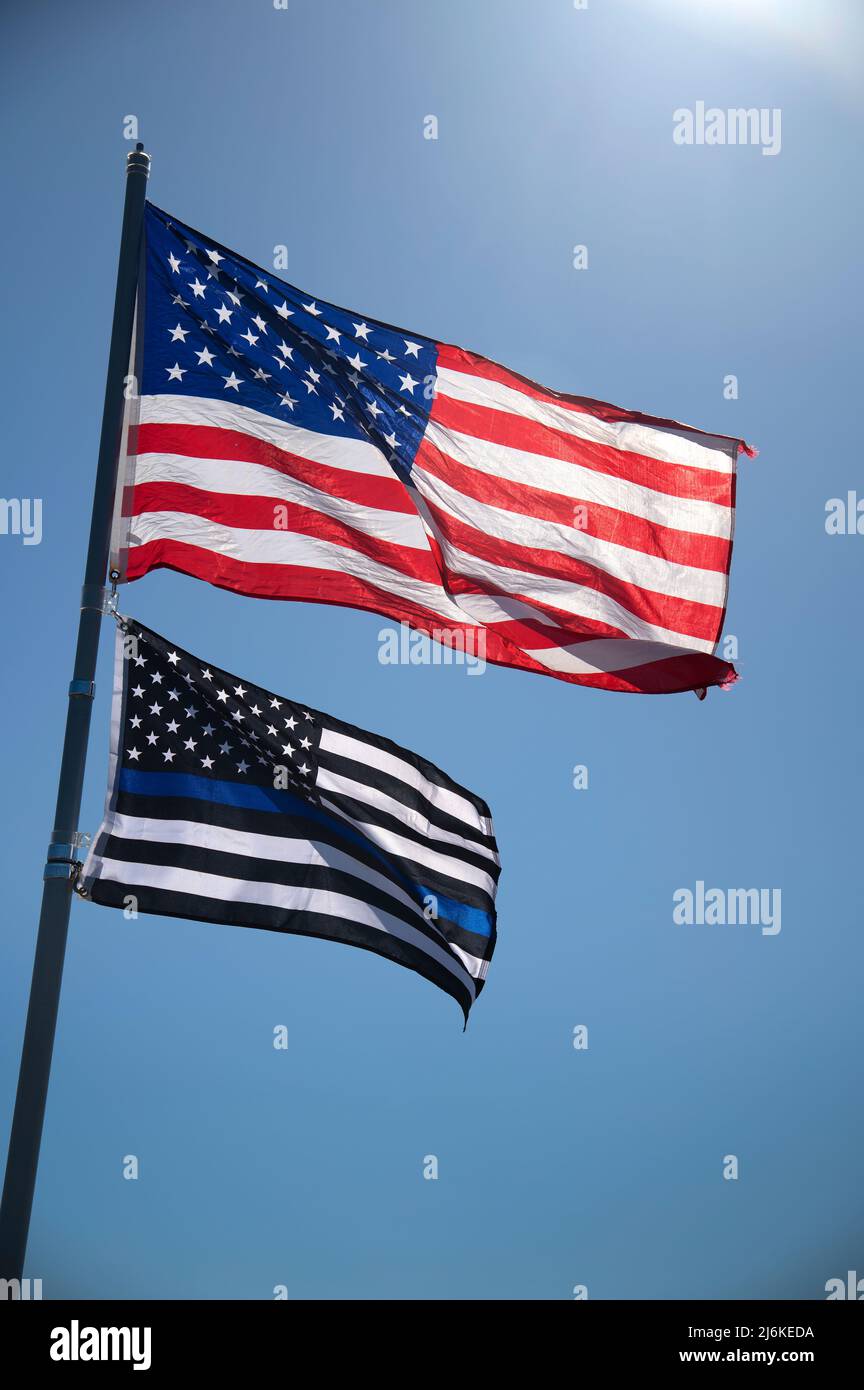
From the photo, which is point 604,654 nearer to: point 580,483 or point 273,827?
point 580,483

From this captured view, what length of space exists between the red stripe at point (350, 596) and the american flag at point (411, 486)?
0.02 meters

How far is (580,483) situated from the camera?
38.7 feet

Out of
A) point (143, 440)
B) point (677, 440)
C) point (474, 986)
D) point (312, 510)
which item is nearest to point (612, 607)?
point (677, 440)

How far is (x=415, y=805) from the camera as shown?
1125 cm

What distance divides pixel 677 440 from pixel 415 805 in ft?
14.2

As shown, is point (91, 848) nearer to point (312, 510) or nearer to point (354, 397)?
point (312, 510)

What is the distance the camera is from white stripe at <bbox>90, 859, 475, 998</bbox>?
9.48m

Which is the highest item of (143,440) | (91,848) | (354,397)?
(354,397)

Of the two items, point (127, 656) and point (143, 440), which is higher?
point (143, 440)

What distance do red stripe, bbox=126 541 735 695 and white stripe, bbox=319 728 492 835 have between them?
114cm

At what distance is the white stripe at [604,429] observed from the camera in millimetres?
11789

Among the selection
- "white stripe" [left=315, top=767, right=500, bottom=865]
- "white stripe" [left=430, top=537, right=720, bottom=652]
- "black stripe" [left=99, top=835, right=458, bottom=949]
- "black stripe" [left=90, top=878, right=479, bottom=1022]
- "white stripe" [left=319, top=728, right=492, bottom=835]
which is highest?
"white stripe" [left=430, top=537, right=720, bottom=652]

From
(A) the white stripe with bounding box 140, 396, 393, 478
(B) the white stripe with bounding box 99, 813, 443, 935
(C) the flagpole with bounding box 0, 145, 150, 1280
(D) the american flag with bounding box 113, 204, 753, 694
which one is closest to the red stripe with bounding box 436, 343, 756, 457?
(D) the american flag with bounding box 113, 204, 753, 694

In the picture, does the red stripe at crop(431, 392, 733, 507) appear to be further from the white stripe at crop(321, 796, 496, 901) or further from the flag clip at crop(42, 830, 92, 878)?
the flag clip at crop(42, 830, 92, 878)
